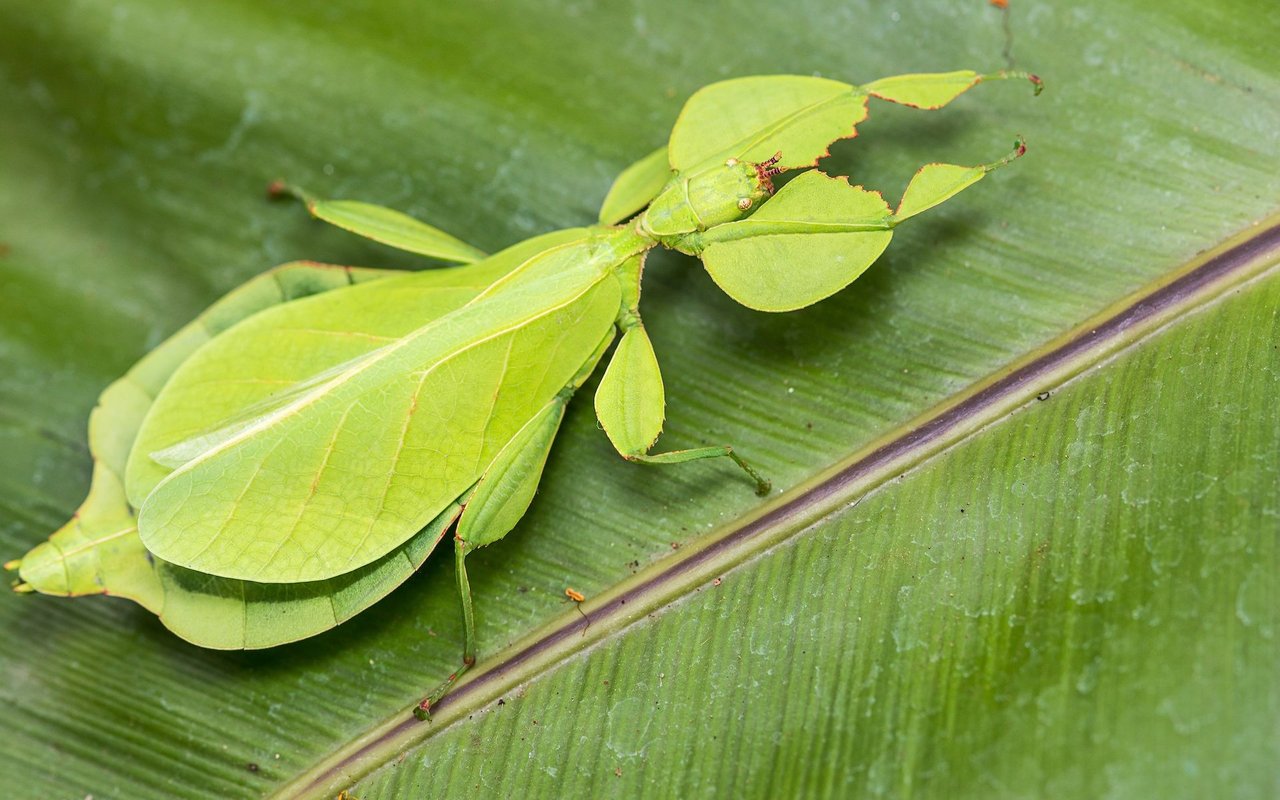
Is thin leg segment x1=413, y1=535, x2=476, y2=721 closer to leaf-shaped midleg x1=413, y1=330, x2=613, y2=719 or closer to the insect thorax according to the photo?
leaf-shaped midleg x1=413, y1=330, x2=613, y2=719

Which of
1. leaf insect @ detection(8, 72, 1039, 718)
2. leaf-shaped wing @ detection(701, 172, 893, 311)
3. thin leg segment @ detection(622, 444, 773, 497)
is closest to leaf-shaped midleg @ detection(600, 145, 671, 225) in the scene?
leaf insect @ detection(8, 72, 1039, 718)

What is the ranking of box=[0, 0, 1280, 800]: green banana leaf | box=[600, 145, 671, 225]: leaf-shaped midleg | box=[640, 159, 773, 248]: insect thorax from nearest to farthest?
box=[0, 0, 1280, 800]: green banana leaf, box=[640, 159, 773, 248]: insect thorax, box=[600, 145, 671, 225]: leaf-shaped midleg

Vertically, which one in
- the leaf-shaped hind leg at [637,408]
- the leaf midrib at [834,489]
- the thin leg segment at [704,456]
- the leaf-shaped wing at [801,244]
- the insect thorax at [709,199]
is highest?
the insect thorax at [709,199]

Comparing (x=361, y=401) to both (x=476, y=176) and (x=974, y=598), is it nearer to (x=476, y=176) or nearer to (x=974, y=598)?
(x=476, y=176)

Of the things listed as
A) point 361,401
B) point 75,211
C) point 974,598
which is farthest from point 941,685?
point 75,211

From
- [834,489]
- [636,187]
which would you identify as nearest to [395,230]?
[636,187]

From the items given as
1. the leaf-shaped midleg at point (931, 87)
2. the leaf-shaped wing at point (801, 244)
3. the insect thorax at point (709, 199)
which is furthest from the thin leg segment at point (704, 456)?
the leaf-shaped midleg at point (931, 87)

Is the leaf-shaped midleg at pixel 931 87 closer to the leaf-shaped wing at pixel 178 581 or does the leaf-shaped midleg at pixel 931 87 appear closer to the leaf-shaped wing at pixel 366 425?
the leaf-shaped wing at pixel 366 425
